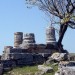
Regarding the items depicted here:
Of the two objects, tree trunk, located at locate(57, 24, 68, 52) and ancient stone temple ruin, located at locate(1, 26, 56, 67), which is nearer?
ancient stone temple ruin, located at locate(1, 26, 56, 67)

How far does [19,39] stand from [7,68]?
8384 millimetres

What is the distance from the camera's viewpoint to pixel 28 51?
64.0ft

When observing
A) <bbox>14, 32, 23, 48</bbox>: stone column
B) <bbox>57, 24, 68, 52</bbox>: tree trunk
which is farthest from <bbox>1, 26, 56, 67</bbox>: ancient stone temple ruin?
<bbox>57, 24, 68, 52</bbox>: tree trunk

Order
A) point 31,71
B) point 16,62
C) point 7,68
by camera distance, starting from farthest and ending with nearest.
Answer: point 16,62
point 7,68
point 31,71

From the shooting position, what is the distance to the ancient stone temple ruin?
1725 cm

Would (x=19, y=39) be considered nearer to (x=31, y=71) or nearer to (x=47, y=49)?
(x=47, y=49)

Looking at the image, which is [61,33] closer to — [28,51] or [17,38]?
[28,51]

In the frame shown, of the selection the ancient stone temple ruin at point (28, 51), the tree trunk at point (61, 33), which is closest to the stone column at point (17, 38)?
the ancient stone temple ruin at point (28, 51)

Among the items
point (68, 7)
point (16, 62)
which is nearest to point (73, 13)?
point (68, 7)

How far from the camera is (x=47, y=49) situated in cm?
1998

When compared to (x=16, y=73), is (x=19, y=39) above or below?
above

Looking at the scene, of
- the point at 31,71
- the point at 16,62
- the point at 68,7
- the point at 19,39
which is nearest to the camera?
the point at 31,71

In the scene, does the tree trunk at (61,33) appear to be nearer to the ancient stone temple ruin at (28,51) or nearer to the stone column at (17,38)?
the ancient stone temple ruin at (28,51)

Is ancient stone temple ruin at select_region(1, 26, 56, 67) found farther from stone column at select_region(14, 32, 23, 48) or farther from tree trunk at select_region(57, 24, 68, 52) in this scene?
tree trunk at select_region(57, 24, 68, 52)
